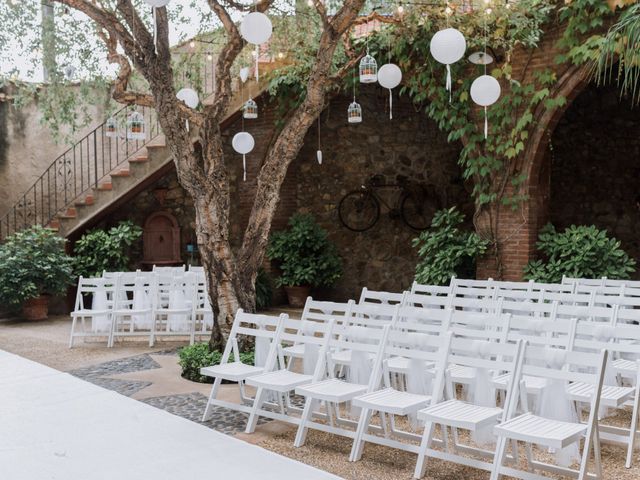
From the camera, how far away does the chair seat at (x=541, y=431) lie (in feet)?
10.7

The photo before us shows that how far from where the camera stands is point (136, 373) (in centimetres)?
670

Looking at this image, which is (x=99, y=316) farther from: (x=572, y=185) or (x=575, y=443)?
(x=572, y=185)

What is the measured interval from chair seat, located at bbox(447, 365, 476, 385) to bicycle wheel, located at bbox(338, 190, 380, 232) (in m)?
7.39

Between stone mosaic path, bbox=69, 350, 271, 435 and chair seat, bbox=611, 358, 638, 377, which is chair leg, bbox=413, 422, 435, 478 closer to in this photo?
stone mosaic path, bbox=69, 350, 271, 435

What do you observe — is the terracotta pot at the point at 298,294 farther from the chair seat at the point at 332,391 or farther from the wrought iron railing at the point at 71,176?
the chair seat at the point at 332,391

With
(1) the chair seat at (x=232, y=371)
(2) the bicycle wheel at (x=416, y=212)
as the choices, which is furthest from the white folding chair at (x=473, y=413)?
(2) the bicycle wheel at (x=416, y=212)

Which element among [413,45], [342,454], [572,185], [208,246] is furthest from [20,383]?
[572,185]

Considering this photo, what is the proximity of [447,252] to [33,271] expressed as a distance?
6046 mm

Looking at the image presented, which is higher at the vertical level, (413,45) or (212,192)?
(413,45)

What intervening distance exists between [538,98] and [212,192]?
4.50 metres

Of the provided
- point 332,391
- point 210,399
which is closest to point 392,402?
point 332,391

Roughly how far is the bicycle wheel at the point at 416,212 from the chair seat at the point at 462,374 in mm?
7075

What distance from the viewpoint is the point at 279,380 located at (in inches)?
181

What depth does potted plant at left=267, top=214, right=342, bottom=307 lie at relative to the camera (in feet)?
38.6
